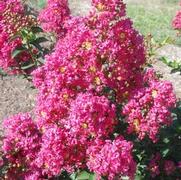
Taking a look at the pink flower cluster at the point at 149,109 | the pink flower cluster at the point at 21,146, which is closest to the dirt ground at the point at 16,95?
the pink flower cluster at the point at 21,146

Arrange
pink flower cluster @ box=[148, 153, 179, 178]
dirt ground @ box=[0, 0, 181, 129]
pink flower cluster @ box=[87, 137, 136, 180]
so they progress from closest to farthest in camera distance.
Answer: pink flower cluster @ box=[87, 137, 136, 180], pink flower cluster @ box=[148, 153, 179, 178], dirt ground @ box=[0, 0, 181, 129]

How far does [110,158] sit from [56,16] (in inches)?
52.9

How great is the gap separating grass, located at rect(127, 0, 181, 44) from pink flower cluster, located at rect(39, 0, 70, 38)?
17.0 ft

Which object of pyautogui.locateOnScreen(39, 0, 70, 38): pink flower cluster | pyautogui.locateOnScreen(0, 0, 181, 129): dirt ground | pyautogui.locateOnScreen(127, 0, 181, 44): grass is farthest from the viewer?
pyautogui.locateOnScreen(127, 0, 181, 44): grass

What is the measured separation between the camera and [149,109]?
106 inches

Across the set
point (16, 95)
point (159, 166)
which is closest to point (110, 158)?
point (159, 166)

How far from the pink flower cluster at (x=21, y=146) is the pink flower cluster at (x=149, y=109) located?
620mm

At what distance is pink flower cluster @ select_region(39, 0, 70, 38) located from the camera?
11.3 ft

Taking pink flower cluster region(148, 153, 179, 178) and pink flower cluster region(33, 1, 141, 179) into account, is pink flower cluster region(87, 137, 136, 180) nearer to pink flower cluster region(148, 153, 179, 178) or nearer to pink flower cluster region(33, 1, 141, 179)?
pink flower cluster region(33, 1, 141, 179)

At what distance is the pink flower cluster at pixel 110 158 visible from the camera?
8.10 ft

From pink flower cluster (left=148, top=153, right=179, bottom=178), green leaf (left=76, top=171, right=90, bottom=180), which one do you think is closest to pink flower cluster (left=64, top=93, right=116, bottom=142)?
green leaf (left=76, top=171, right=90, bottom=180)

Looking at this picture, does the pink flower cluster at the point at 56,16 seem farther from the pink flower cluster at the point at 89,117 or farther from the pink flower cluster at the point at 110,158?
the pink flower cluster at the point at 110,158

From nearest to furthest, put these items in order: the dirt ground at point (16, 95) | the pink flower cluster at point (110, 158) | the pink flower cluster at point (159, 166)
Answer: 1. the pink flower cluster at point (110, 158)
2. the pink flower cluster at point (159, 166)
3. the dirt ground at point (16, 95)

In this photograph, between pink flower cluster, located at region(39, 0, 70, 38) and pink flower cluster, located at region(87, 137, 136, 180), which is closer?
pink flower cluster, located at region(87, 137, 136, 180)
